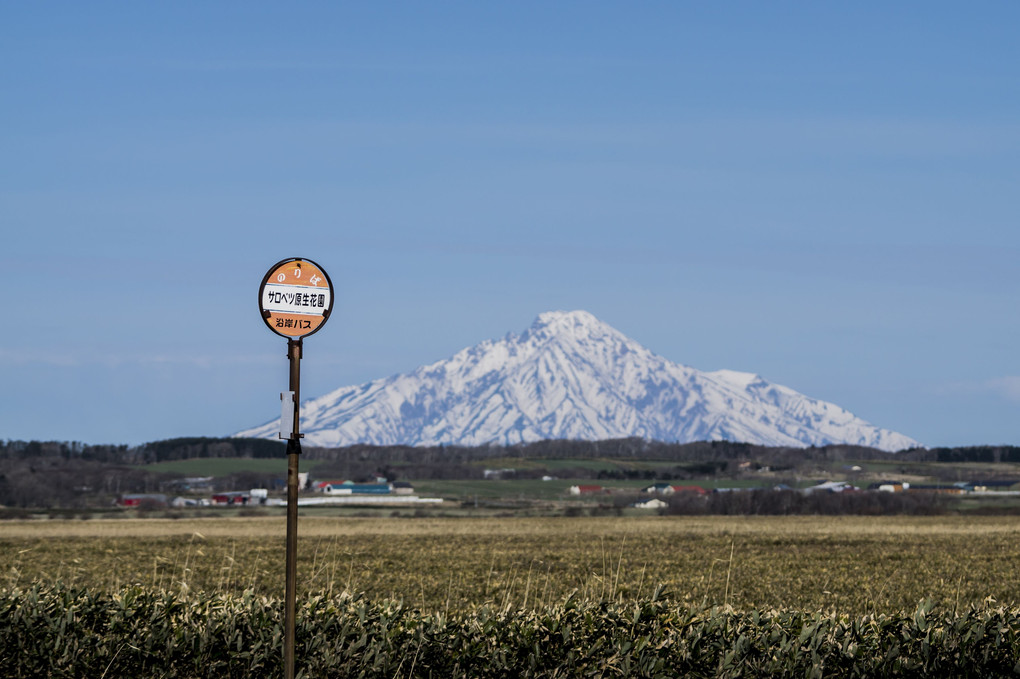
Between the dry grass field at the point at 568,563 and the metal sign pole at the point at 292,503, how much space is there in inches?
132

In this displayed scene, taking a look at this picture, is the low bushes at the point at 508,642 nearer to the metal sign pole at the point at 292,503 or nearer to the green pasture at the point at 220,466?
the metal sign pole at the point at 292,503

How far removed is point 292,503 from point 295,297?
1914 mm

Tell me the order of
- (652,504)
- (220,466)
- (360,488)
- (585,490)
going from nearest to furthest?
(652,504), (585,490), (360,488), (220,466)

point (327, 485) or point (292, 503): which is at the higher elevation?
point (292, 503)

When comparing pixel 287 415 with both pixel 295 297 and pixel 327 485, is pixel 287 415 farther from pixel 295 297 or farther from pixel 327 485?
pixel 327 485

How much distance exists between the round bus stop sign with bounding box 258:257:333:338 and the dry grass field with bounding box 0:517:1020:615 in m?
4.59

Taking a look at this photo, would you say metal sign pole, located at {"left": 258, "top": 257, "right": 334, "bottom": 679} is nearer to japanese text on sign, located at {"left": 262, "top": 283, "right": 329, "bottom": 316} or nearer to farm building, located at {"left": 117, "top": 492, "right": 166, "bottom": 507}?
japanese text on sign, located at {"left": 262, "top": 283, "right": 329, "bottom": 316}

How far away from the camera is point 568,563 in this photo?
42500 mm

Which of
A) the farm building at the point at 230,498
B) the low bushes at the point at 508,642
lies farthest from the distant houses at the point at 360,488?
the low bushes at the point at 508,642

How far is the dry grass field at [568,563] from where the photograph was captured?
27.3 meters

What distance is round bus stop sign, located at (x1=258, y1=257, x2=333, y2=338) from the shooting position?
436 inches

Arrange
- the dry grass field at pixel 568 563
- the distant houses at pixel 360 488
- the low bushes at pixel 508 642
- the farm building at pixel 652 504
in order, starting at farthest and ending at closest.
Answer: the distant houses at pixel 360 488 < the farm building at pixel 652 504 < the dry grass field at pixel 568 563 < the low bushes at pixel 508 642

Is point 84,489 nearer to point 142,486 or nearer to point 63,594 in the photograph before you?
point 142,486

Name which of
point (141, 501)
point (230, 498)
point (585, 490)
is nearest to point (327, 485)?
point (230, 498)
